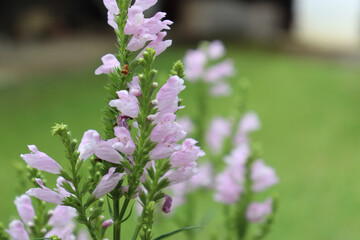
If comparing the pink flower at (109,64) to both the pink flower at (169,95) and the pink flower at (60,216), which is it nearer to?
the pink flower at (169,95)

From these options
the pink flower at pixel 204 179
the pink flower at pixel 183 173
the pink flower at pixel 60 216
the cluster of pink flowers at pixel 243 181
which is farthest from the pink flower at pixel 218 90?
the pink flower at pixel 183 173

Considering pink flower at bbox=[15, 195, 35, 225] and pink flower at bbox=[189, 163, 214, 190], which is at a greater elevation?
pink flower at bbox=[15, 195, 35, 225]

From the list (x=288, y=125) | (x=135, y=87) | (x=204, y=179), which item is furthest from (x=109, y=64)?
(x=288, y=125)

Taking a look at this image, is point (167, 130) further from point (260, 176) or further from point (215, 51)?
point (215, 51)

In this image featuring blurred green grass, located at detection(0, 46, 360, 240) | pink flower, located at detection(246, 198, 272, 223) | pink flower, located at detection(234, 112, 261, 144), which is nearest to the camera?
pink flower, located at detection(246, 198, 272, 223)

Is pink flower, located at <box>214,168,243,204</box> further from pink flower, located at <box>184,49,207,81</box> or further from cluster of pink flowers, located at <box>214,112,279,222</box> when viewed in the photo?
pink flower, located at <box>184,49,207,81</box>

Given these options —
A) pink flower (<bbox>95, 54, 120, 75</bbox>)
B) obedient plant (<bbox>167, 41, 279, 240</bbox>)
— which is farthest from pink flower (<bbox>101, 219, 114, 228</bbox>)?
obedient plant (<bbox>167, 41, 279, 240</bbox>)
